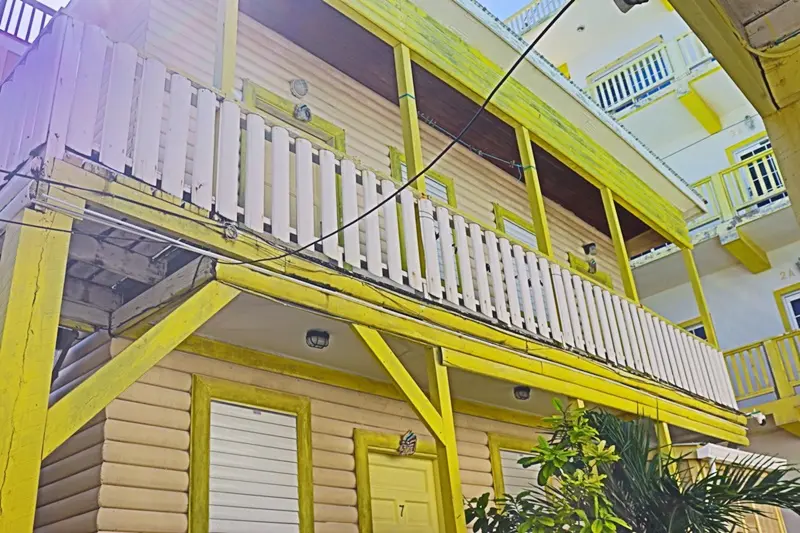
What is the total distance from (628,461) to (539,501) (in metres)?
0.69

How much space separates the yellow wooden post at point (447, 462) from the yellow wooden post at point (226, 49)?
2701 millimetres

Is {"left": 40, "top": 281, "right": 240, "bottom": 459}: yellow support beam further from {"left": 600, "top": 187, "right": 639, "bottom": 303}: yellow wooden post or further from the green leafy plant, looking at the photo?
{"left": 600, "top": 187, "right": 639, "bottom": 303}: yellow wooden post

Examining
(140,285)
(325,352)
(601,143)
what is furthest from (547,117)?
(140,285)

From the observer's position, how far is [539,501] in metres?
4.85

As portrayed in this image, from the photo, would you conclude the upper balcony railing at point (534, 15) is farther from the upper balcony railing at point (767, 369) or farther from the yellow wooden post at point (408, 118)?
the yellow wooden post at point (408, 118)

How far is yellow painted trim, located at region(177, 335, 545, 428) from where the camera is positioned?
569 centimetres

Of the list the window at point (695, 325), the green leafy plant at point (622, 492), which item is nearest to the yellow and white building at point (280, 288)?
the green leafy plant at point (622, 492)

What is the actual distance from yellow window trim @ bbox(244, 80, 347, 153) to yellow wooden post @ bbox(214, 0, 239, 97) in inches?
60.8

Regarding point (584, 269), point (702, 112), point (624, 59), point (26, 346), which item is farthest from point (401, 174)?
point (624, 59)

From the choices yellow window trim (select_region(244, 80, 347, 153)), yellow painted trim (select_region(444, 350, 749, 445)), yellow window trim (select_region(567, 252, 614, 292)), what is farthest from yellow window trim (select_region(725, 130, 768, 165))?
yellow window trim (select_region(244, 80, 347, 153))

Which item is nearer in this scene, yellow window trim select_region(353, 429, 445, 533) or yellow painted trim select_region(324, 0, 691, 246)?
yellow window trim select_region(353, 429, 445, 533)

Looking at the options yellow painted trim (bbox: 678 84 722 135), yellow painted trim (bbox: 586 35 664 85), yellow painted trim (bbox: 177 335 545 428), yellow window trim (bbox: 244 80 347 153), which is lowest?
yellow painted trim (bbox: 177 335 545 428)

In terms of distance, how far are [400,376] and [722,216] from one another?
12200 millimetres

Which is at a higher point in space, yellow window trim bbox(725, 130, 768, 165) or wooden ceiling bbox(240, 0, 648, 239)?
yellow window trim bbox(725, 130, 768, 165)
